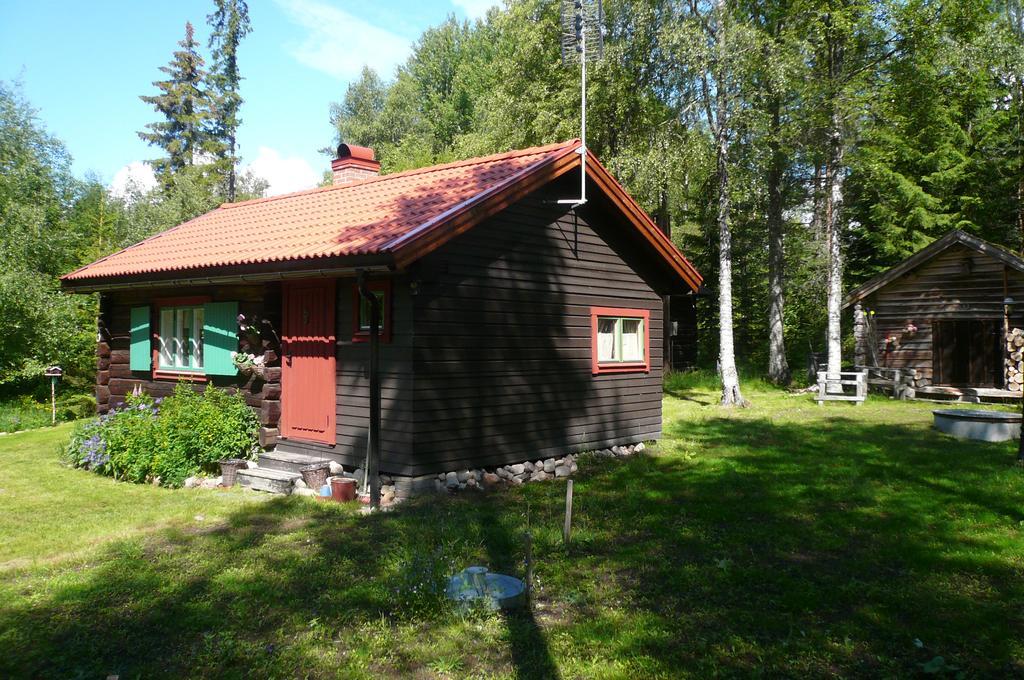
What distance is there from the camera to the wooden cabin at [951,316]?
69.5 feet

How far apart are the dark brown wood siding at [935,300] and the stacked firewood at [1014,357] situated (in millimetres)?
442

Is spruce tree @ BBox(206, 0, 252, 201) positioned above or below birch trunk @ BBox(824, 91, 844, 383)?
above

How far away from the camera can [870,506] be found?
351 inches

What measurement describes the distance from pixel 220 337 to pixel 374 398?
157 inches

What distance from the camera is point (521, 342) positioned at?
11.0m

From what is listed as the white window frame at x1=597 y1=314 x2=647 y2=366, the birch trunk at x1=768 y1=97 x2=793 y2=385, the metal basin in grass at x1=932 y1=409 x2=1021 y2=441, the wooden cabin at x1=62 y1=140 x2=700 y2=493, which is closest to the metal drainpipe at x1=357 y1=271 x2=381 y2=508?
the wooden cabin at x1=62 y1=140 x2=700 y2=493

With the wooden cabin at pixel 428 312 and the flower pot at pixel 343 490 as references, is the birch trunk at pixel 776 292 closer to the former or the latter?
the wooden cabin at pixel 428 312

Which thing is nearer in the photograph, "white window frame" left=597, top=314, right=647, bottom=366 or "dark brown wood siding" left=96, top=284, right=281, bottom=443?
"dark brown wood siding" left=96, top=284, right=281, bottom=443

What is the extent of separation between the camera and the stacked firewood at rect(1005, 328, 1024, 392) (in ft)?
68.4

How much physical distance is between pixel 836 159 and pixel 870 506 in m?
15.6

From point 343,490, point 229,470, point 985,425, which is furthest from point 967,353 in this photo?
point 229,470

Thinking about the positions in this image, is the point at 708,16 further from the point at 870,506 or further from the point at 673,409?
the point at 870,506

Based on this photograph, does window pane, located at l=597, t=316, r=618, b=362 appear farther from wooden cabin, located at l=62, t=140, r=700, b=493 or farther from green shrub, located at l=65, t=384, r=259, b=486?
green shrub, located at l=65, t=384, r=259, b=486

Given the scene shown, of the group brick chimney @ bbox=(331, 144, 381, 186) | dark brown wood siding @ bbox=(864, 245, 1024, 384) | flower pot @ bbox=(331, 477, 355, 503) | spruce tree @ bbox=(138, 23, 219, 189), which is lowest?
flower pot @ bbox=(331, 477, 355, 503)
